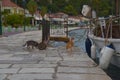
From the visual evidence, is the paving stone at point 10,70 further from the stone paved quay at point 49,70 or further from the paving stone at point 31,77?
the paving stone at point 31,77

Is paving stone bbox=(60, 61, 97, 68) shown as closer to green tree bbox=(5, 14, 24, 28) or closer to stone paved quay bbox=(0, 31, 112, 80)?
stone paved quay bbox=(0, 31, 112, 80)

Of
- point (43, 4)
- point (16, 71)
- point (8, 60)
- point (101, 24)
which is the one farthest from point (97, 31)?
point (43, 4)

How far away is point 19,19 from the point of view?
67312mm

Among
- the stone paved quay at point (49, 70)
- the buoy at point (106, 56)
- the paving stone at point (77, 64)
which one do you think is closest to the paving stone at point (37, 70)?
the stone paved quay at point (49, 70)

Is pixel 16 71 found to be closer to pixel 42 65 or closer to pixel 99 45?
pixel 42 65

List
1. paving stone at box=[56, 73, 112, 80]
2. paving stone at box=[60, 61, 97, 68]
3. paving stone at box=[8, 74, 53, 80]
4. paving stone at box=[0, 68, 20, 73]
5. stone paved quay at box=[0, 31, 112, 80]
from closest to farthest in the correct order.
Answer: paving stone at box=[8, 74, 53, 80]
paving stone at box=[56, 73, 112, 80]
stone paved quay at box=[0, 31, 112, 80]
paving stone at box=[0, 68, 20, 73]
paving stone at box=[60, 61, 97, 68]

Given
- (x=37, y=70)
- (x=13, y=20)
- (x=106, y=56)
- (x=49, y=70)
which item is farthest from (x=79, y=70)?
(x=13, y=20)

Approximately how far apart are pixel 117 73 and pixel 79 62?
211cm

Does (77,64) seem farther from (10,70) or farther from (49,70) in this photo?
(10,70)

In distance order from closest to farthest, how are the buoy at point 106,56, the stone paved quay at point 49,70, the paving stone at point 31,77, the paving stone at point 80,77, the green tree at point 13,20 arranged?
the paving stone at point 31,77
the paving stone at point 80,77
the stone paved quay at point 49,70
the buoy at point 106,56
the green tree at point 13,20

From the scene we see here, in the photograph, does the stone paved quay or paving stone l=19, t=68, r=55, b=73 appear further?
paving stone l=19, t=68, r=55, b=73

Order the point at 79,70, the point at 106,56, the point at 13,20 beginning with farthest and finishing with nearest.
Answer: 1. the point at 13,20
2. the point at 106,56
3. the point at 79,70

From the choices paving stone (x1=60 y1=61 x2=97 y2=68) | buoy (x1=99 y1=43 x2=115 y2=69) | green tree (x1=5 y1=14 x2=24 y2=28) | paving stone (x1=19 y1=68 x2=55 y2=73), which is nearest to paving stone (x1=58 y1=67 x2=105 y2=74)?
paving stone (x1=19 y1=68 x2=55 y2=73)

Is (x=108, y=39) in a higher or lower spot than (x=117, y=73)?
higher
